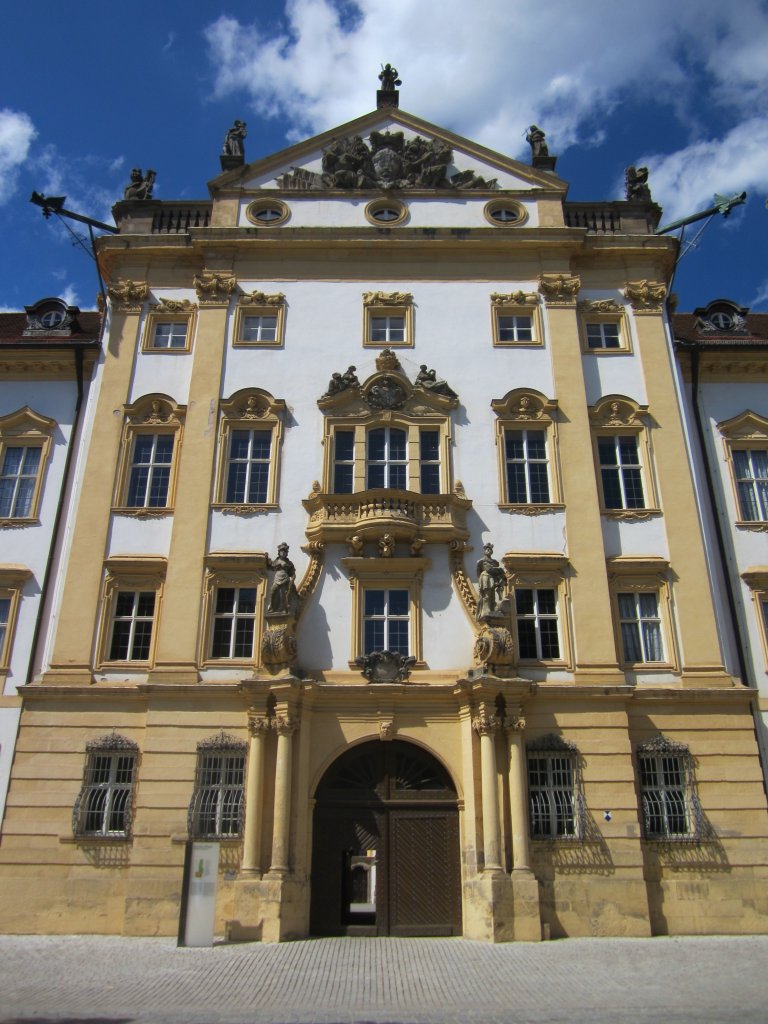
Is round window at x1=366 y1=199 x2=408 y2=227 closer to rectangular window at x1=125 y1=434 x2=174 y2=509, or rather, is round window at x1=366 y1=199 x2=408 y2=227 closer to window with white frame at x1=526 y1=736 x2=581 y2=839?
rectangular window at x1=125 y1=434 x2=174 y2=509

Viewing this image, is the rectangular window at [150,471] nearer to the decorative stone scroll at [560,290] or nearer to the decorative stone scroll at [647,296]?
the decorative stone scroll at [560,290]

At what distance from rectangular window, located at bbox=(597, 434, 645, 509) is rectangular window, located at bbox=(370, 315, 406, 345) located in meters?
6.37

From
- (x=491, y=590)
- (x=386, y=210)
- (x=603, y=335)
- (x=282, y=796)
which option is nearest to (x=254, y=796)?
(x=282, y=796)

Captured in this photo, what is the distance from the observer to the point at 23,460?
Answer: 2342 cm

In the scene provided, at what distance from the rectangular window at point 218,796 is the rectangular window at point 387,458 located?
7731mm

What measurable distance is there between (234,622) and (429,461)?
6575mm

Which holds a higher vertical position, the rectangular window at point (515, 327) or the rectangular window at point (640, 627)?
the rectangular window at point (515, 327)

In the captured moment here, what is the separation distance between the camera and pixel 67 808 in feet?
63.3

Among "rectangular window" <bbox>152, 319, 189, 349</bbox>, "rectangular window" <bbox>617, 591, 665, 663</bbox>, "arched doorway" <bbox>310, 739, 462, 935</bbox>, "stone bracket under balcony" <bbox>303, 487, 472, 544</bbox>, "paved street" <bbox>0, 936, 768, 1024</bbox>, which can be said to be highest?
"rectangular window" <bbox>152, 319, 189, 349</bbox>

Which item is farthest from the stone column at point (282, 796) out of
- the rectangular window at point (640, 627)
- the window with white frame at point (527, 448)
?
the rectangular window at point (640, 627)

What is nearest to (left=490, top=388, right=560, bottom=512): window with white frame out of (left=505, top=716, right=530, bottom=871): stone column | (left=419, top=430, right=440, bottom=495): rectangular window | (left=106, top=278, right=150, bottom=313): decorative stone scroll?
(left=419, top=430, right=440, bottom=495): rectangular window

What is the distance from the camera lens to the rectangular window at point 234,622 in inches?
816

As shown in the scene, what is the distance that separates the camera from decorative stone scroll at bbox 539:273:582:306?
2453 cm

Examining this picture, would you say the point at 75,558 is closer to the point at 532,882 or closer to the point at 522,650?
the point at 522,650
